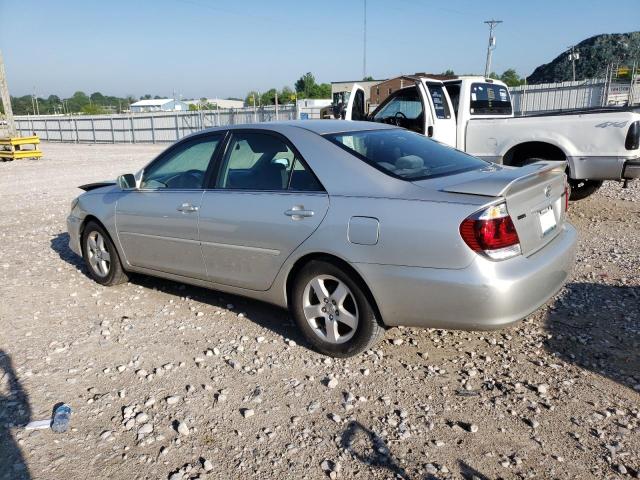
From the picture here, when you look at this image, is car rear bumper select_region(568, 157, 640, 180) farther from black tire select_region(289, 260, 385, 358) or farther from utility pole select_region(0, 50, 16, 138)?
utility pole select_region(0, 50, 16, 138)

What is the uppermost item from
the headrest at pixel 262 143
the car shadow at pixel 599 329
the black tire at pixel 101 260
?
the headrest at pixel 262 143

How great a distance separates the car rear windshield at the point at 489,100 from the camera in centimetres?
898

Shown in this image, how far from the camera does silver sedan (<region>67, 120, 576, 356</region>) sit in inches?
118

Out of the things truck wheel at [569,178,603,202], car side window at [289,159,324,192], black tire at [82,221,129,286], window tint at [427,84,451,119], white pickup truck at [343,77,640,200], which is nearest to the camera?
car side window at [289,159,324,192]

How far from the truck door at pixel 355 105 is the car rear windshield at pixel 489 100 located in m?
2.10

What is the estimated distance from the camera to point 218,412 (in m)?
3.07

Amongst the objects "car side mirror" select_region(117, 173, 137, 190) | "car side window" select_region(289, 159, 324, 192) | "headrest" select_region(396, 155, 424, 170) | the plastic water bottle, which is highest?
"headrest" select_region(396, 155, 424, 170)

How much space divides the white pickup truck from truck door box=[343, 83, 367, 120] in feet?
0.15

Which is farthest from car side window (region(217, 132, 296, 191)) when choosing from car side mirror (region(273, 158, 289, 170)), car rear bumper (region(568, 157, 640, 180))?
car rear bumper (region(568, 157, 640, 180))

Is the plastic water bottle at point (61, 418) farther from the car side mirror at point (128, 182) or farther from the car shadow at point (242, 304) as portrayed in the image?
the car side mirror at point (128, 182)

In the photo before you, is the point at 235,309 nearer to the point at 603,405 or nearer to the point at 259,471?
the point at 259,471

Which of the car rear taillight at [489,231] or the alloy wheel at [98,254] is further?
the alloy wheel at [98,254]

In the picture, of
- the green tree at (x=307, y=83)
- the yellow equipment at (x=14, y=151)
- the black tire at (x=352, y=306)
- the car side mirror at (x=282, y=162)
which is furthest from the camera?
the green tree at (x=307, y=83)

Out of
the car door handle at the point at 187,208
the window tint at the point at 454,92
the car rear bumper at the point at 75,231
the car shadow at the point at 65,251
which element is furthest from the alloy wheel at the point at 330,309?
the window tint at the point at 454,92
